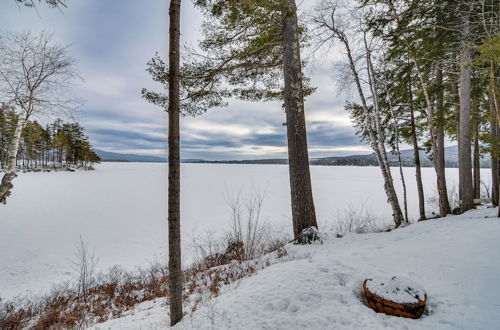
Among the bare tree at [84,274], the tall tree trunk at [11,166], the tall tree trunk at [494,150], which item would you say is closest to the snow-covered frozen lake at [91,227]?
the bare tree at [84,274]

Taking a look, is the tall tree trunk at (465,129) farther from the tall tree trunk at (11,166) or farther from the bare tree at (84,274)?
the tall tree trunk at (11,166)

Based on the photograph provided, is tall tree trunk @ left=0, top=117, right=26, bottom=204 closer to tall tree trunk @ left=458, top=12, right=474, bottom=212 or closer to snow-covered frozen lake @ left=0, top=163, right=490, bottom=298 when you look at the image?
snow-covered frozen lake @ left=0, top=163, right=490, bottom=298

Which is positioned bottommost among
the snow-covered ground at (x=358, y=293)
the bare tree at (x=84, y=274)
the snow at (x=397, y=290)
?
the bare tree at (x=84, y=274)

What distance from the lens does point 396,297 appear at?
2689 millimetres

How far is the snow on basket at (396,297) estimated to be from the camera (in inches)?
103

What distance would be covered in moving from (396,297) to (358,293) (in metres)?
0.52

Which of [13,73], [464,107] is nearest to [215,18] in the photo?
[13,73]

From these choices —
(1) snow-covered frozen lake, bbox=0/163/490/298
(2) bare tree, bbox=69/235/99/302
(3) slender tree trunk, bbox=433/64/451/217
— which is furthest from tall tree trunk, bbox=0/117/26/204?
(3) slender tree trunk, bbox=433/64/451/217

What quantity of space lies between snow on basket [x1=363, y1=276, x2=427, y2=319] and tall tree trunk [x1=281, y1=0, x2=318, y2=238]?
3.04 metres

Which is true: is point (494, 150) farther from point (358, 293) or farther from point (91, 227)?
point (91, 227)

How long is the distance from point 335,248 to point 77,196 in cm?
2454

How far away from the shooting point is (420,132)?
456 inches

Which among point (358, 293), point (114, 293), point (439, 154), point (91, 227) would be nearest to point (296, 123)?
point (358, 293)

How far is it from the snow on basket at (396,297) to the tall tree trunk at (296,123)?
304 centimetres
